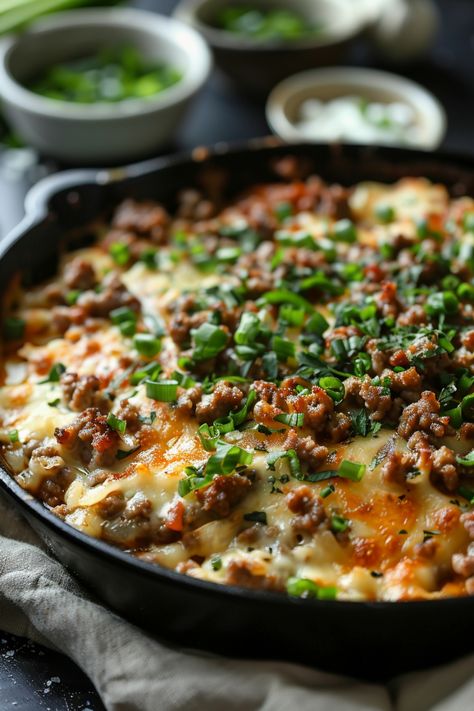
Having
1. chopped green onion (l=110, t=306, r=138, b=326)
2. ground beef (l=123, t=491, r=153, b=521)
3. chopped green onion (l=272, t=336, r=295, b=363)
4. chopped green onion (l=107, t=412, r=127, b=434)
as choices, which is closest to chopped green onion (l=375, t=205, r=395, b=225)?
chopped green onion (l=272, t=336, r=295, b=363)

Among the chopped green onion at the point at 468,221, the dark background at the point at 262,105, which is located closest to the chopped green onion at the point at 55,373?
the dark background at the point at 262,105

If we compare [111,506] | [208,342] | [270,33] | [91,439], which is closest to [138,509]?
[111,506]

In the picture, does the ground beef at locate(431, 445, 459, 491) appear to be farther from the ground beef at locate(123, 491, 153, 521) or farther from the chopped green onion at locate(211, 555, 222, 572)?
the ground beef at locate(123, 491, 153, 521)

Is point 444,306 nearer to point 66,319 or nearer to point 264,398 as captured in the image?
point 264,398

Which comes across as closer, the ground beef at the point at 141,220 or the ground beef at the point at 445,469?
the ground beef at the point at 445,469

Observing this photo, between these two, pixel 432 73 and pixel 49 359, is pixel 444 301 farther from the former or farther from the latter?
pixel 432 73

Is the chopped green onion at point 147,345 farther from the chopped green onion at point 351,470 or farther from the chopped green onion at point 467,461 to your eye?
the chopped green onion at point 467,461
